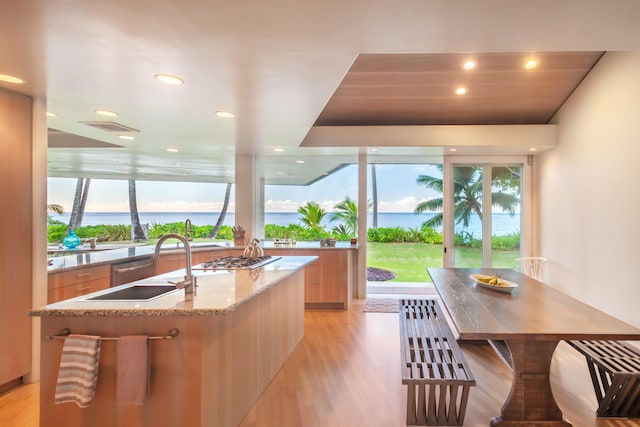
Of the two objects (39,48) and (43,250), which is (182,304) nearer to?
(39,48)

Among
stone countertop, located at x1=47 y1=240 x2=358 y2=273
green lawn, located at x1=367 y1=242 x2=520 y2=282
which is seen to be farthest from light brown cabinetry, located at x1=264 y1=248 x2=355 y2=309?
green lawn, located at x1=367 y1=242 x2=520 y2=282

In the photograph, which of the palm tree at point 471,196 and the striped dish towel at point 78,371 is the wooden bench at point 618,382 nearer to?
the striped dish towel at point 78,371

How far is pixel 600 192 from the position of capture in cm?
381

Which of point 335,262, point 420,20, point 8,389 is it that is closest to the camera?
point 420,20

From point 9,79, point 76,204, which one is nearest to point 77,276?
point 9,79

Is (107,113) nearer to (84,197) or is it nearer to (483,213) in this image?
(483,213)

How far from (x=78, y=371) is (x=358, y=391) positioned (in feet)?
6.25

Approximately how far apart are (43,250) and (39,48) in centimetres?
171

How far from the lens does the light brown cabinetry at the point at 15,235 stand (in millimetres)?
2631

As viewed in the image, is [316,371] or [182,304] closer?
[182,304]

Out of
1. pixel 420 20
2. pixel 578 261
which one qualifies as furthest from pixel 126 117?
pixel 578 261

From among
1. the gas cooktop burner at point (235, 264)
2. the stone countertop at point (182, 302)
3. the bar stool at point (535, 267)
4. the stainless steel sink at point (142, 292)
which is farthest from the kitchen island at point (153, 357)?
the bar stool at point (535, 267)

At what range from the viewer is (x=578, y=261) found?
427 centimetres

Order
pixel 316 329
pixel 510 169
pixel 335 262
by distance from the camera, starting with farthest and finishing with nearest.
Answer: pixel 510 169 < pixel 335 262 < pixel 316 329
